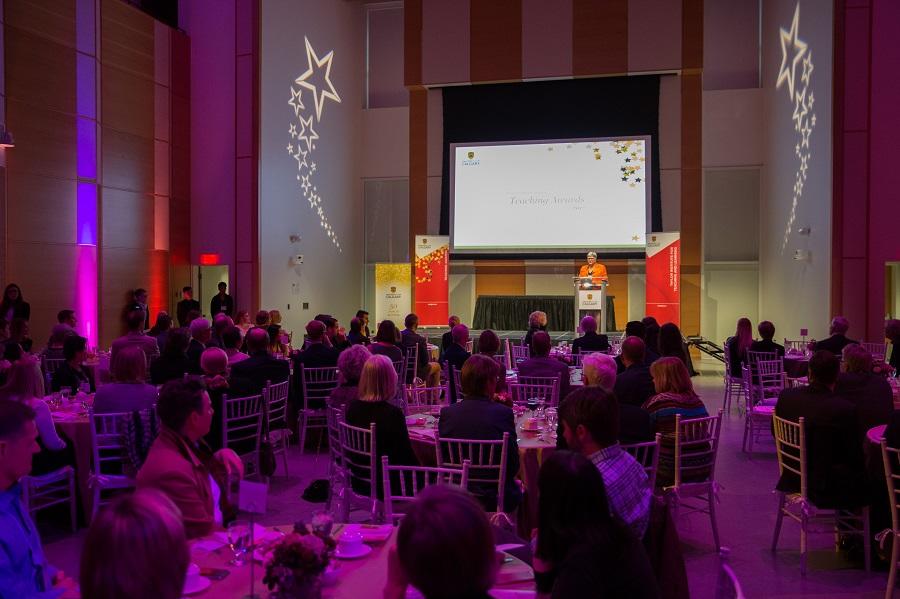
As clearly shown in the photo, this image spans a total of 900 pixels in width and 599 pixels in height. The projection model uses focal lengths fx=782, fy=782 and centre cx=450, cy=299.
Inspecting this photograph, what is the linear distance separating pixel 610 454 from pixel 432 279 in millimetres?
13346

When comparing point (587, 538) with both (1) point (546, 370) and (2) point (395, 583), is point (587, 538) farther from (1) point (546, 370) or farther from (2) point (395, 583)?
(1) point (546, 370)

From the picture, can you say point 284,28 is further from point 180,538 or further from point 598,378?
point 180,538

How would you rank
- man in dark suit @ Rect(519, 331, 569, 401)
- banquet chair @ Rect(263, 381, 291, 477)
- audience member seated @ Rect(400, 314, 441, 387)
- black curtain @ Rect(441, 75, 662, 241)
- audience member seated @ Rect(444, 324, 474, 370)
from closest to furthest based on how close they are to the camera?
banquet chair @ Rect(263, 381, 291, 477)
man in dark suit @ Rect(519, 331, 569, 401)
audience member seated @ Rect(444, 324, 474, 370)
audience member seated @ Rect(400, 314, 441, 387)
black curtain @ Rect(441, 75, 662, 241)

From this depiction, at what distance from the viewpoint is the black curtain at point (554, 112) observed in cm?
1609

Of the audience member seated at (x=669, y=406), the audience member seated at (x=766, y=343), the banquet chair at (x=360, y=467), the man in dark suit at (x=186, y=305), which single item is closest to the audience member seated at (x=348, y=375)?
the banquet chair at (x=360, y=467)

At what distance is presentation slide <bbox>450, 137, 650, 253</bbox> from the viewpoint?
15.7 metres

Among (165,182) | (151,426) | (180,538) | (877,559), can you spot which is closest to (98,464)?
(151,426)

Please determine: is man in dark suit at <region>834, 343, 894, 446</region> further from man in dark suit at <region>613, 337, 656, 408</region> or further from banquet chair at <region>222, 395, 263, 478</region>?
banquet chair at <region>222, 395, 263, 478</region>

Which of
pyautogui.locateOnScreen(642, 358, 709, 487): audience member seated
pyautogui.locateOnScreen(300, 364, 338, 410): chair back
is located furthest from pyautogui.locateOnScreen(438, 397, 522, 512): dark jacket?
pyautogui.locateOnScreen(300, 364, 338, 410): chair back

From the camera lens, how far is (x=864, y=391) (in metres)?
4.96

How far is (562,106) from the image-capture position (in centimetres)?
1647

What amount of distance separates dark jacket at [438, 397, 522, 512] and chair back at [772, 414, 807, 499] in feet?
5.25

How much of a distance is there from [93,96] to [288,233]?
3.90m

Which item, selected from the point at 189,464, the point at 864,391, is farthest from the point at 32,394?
the point at 864,391
